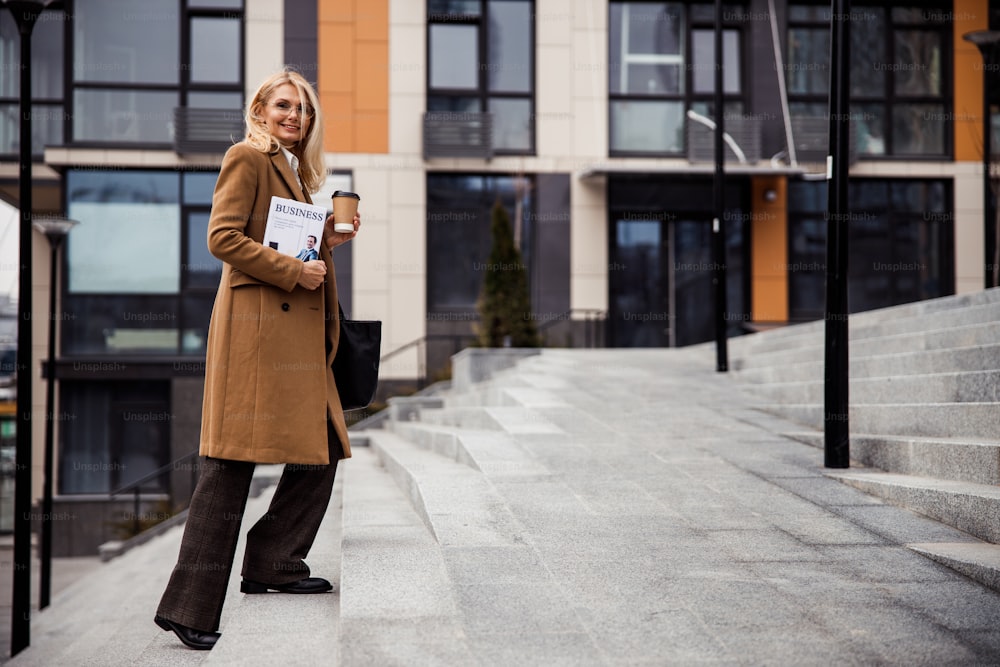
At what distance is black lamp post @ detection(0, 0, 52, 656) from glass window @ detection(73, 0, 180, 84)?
9.34 meters

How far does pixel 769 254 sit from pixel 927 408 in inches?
529

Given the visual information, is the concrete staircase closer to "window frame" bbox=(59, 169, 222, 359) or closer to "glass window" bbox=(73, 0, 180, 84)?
"window frame" bbox=(59, 169, 222, 359)

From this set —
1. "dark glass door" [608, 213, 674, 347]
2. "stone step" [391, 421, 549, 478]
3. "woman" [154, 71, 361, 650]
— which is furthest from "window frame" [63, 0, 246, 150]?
"woman" [154, 71, 361, 650]

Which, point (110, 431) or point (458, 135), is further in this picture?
point (458, 135)

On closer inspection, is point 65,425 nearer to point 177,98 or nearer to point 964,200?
point 177,98

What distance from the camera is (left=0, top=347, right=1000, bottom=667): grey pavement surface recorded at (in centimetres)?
320

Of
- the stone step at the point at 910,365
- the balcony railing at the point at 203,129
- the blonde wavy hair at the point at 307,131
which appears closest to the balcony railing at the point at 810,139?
the balcony railing at the point at 203,129

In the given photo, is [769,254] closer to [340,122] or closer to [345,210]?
[340,122]

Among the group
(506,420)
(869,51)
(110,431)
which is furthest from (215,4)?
(506,420)

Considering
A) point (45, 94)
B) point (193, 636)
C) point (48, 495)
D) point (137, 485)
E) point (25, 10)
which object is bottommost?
point (137, 485)

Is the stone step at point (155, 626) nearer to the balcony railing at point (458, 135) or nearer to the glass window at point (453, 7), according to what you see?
the balcony railing at point (458, 135)

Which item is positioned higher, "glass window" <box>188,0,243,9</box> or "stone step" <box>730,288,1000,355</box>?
"glass window" <box>188,0,243,9</box>

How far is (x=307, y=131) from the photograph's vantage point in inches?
155

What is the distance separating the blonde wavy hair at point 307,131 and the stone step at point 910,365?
178 inches
